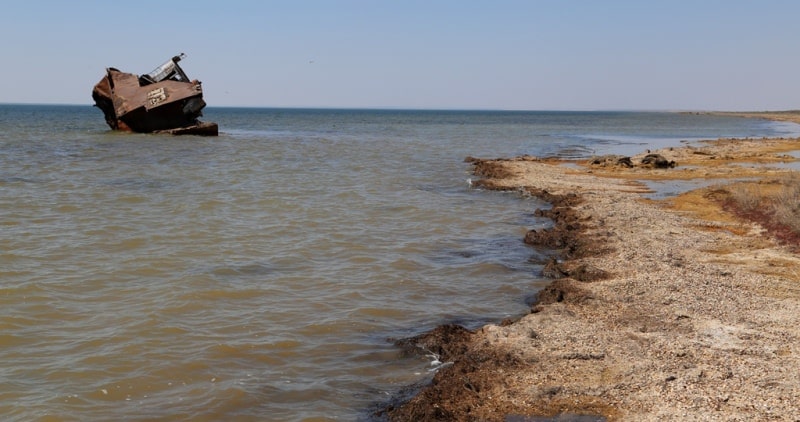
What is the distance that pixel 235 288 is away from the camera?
9727mm

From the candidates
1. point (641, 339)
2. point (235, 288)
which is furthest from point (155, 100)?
point (641, 339)

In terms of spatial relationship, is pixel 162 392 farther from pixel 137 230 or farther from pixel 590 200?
pixel 590 200

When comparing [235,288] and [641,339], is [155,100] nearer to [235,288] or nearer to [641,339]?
[235,288]

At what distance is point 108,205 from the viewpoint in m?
16.6

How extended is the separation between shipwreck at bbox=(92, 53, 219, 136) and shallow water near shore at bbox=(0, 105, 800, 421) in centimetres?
1776

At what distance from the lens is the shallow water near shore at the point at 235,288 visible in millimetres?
6406

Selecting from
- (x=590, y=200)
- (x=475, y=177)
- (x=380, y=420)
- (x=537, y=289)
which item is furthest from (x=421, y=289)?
(x=475, y=177)

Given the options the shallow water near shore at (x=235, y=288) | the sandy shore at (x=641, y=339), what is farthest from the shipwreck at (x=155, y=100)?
the sandy shore at (x=641, y=339)

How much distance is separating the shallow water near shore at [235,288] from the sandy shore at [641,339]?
27.3 inches

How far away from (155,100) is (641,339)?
35.8 m

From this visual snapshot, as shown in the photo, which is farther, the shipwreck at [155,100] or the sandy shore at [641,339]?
the shipwreck at [155,100]

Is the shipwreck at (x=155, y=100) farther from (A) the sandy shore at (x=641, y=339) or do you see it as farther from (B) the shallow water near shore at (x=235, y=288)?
(A) the sandy shore at (x=641, y=339)

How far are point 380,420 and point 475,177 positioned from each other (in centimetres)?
1906

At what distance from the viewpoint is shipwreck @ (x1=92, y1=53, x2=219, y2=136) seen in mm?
38281
